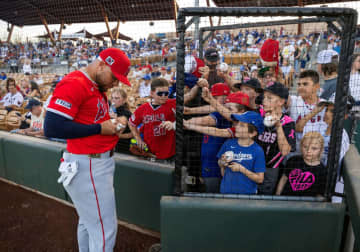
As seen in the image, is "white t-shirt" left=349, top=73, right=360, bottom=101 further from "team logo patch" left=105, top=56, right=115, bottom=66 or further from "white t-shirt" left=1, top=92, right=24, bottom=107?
"white t-shirt" left=1, top=92, right=24, bottom=107

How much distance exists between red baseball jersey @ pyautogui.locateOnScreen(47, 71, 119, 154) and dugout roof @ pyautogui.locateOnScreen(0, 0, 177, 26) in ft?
7.24

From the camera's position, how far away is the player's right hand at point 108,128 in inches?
62.9

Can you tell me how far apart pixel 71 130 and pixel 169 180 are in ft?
3.41

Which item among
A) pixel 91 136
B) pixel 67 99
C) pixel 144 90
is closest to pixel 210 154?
pixel 91 136

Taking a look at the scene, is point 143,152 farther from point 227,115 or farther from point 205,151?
point 227,115

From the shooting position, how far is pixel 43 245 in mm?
2373

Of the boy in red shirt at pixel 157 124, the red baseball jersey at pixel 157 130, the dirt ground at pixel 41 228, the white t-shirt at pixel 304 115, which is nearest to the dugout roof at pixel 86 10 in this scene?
the boy in red shirt at pixel 157 124

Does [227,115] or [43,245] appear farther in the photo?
[43,245]

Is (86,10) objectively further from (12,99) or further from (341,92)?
(341,92)

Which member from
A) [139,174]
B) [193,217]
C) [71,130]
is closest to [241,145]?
[193,217]

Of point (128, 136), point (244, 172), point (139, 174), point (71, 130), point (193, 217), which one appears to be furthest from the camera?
point (128, 136)

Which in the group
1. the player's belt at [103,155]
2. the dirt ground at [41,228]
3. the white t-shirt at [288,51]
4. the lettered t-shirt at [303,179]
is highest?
the white t-shirt at [288,51]

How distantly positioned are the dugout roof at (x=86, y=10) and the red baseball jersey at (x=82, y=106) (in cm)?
221

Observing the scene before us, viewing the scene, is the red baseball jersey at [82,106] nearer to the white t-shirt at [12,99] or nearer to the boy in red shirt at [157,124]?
the boy in red shirt at [157,124]
